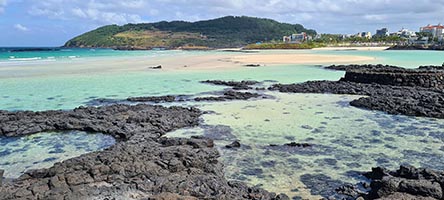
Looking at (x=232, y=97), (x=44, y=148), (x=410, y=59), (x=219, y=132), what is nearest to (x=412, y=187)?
(x=219, y=132)

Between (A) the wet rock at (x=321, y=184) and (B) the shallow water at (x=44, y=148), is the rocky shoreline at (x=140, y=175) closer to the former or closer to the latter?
(B) the shallow water at (x=44, y=148)

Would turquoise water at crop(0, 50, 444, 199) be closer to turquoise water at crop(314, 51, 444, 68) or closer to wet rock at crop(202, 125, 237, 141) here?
wet rock at crop(202, 125, 237, 141)

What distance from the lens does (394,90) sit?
21.2 meters

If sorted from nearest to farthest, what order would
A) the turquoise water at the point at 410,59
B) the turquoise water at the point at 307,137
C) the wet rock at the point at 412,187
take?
1. the wet rock at the point at 412,187
2. the turquoise water at the point at 307,137
3. the turquoise water at the point at 410,59

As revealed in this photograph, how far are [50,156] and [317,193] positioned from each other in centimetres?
705

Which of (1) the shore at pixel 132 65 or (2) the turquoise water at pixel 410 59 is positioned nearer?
(1) the shore at pixel 132 65

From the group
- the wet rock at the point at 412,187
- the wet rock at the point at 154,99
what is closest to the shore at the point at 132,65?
the wet rock at the point at 154,99

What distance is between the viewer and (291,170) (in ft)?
30.7

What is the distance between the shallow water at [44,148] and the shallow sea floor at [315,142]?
2.85 meters

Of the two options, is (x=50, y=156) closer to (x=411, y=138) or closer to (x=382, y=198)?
(x=382, y=198)

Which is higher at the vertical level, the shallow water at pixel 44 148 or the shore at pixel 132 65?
the shallow water at pixel 44 148

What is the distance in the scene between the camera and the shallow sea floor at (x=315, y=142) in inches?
351

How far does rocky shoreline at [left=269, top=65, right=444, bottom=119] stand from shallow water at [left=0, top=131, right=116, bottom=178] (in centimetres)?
1170

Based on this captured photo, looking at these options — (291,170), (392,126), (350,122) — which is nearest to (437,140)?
(392,126)
